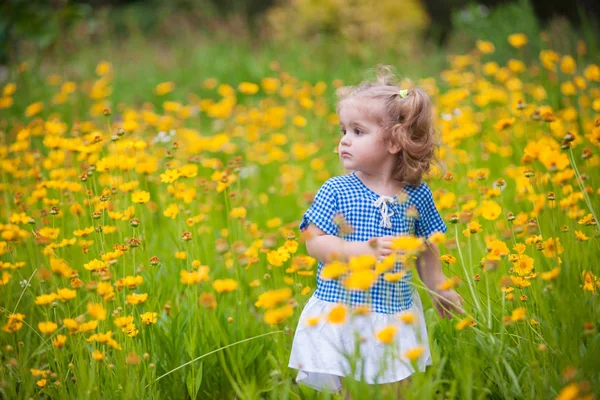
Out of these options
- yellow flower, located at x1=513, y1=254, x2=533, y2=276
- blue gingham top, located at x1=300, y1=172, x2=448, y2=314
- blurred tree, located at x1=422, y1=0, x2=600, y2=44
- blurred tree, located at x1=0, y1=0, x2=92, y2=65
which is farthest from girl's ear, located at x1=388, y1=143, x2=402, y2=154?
blurred tree, located at x1=422, y1=0, x2=600, y2=44

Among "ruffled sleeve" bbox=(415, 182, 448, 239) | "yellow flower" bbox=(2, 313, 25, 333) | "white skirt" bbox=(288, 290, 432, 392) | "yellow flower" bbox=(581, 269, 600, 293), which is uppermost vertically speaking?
"ruffled sleeve" bbox=(415, 182, 448, 239)

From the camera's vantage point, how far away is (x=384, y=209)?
5.81ft

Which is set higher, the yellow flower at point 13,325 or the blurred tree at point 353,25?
the blurred tree at point 353,25

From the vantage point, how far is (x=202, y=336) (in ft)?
6.21

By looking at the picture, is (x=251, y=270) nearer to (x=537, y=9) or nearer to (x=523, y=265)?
(x=523, y=265)

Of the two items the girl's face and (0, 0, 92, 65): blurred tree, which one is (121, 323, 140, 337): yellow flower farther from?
(0, 0, 92, 65): blurred tree

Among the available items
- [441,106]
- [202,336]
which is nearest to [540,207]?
[202,336]

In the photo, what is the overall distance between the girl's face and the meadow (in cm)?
16

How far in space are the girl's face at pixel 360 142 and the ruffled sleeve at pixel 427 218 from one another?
0.55 feet

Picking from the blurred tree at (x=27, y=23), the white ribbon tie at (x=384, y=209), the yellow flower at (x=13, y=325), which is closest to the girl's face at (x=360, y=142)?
the white ribbon tie at (x=384, y=209)

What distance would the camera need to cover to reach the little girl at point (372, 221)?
1.69 metres

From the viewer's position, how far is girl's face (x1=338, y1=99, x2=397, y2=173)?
180 cm

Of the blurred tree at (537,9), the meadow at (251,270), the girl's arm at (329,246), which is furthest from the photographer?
the blurred tree at (537,9)

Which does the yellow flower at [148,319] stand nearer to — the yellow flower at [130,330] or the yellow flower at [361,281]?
the yellow flower at [130,330]
